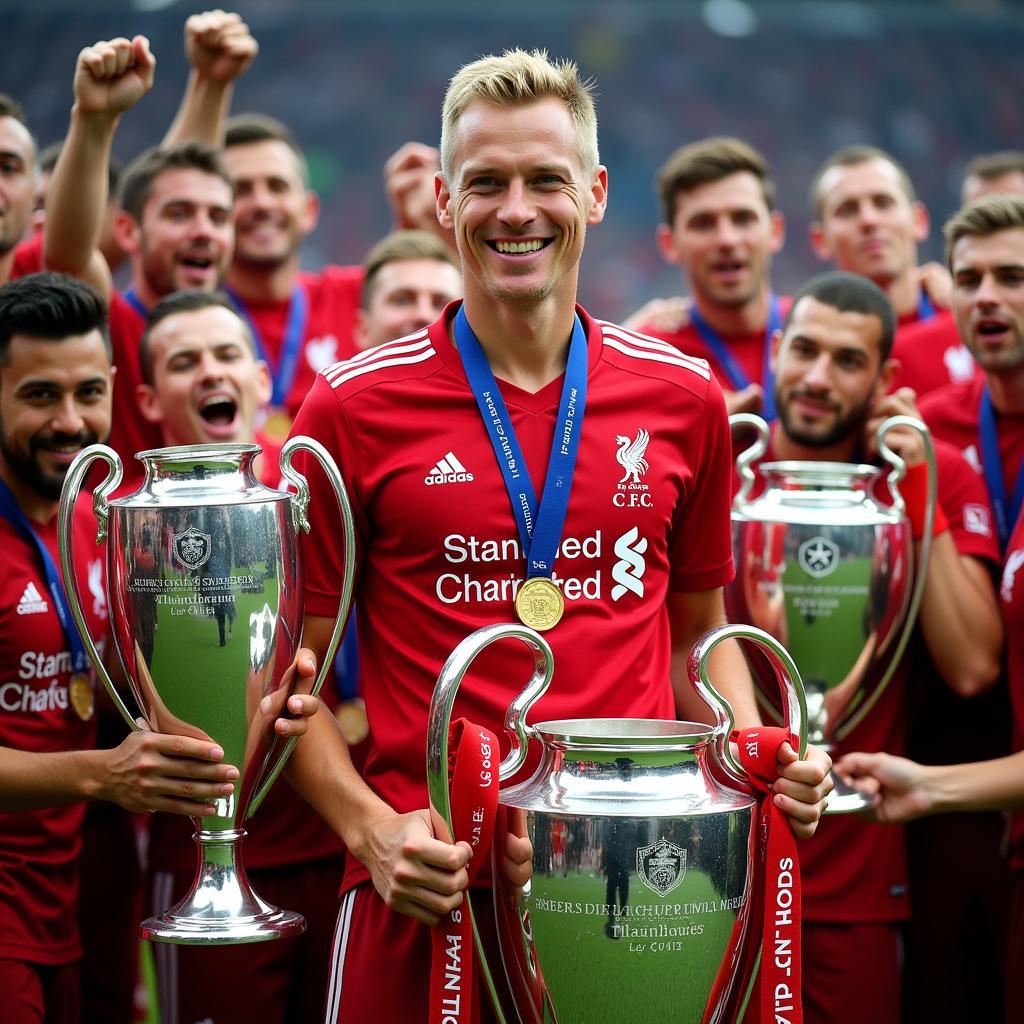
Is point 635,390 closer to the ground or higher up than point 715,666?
higher up

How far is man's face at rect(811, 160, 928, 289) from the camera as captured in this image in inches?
211

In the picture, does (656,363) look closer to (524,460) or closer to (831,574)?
(524,460)

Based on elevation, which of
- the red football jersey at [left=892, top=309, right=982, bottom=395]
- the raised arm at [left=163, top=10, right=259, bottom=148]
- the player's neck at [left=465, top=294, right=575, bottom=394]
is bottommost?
the player's neck at [left=465, top=294, right=575, bottom=394]

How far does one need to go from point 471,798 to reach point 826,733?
1.33 m

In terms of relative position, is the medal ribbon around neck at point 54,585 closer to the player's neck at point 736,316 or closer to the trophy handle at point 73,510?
the trophy handle at point 73,510

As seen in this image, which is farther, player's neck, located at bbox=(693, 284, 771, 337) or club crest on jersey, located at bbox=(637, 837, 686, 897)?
player's neck, located at bbox=(693, 284, 771, 337)

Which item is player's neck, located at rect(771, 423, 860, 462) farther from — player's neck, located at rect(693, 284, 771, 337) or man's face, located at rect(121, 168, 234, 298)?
man's face, located at rect(121, 168, 234, 298)

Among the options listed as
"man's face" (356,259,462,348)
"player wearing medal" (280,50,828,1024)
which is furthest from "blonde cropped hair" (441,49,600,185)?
"man's face" (356,259,462,348)

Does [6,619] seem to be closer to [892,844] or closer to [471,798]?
[471,798]

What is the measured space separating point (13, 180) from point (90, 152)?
1.52 feet

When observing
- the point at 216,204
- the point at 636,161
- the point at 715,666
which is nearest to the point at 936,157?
the point at 636,161

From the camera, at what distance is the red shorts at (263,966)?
3.50 meters

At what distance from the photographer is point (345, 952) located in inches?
94.4

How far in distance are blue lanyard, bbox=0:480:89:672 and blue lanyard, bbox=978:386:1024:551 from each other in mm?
2102
